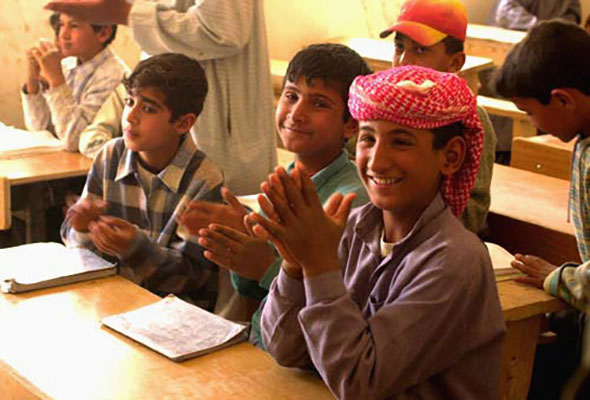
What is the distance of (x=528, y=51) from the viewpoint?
250 cm

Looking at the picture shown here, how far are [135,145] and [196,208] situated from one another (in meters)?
0.36

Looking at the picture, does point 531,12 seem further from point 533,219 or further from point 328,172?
point 328,172

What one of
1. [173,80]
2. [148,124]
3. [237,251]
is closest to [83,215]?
[148,124]

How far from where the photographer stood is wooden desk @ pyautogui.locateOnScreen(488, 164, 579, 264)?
2816 millimetres

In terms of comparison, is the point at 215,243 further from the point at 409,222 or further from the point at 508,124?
the point at 508,124

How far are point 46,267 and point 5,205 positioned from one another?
106 centimetres

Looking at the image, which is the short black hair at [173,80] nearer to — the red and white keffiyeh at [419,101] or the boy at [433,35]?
the boy at [433,35]

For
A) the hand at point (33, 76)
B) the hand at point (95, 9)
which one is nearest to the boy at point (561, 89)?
the hand at point (95, 9)

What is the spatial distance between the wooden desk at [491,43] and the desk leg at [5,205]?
4091 millimetres

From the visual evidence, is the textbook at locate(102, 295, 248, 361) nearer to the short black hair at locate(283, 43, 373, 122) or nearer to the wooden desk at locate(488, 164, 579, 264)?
the short black hair at locate(283, 43, 373, 122)

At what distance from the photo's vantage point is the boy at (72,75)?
148 inches

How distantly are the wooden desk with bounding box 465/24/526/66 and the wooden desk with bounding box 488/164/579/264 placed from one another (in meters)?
3.18

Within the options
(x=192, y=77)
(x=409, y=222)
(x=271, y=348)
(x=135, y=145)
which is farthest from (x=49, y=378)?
(x=192, y=77)

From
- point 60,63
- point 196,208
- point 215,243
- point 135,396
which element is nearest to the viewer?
point 135,396
